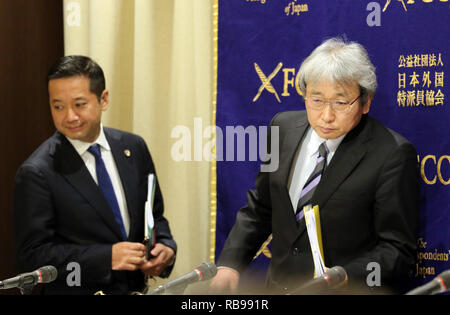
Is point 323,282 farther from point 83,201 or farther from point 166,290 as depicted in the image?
point 83,201

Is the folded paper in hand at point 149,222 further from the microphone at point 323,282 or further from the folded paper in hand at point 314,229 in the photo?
the microphone at point 323,282

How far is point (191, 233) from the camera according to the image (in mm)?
3248

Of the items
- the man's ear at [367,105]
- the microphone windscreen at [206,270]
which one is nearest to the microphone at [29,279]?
the microphone windscreen at [206,270]

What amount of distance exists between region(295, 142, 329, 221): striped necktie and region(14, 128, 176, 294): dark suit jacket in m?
0.76

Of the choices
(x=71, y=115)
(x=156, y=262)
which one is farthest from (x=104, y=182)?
(x=156, y=262)

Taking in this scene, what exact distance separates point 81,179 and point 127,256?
400mm

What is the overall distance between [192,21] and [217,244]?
1209mm

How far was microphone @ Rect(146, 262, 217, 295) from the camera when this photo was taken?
1927 mm

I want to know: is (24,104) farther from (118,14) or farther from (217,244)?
(217,244)

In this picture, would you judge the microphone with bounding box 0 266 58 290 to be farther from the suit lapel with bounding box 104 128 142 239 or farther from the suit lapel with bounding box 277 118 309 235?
the suit lapel with bounding box 277 118 309 235

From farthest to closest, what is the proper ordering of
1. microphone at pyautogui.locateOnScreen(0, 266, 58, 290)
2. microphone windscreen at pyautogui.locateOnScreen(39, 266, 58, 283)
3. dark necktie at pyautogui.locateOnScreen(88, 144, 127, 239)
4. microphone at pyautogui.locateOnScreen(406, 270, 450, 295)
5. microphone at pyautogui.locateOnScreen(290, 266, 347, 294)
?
dark necktie at pyautogui.locateOnScreen(88, 144, 127, 239)
microphone windscreen at pyautogui.locateOnScreen(39, 266, 58, 283)
microphone at pyautogui.locateOnScreen(0, 266, 58, 290)
microphone at pyautogui.locateOnScreen(290, 266, 347, 294)
microphone at pyautogui.locateOnScreen(406, 270, 450, 295)

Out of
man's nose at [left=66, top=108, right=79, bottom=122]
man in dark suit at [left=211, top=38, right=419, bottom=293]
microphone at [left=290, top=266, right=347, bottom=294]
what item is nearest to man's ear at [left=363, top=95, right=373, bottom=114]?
man in dark suit at [left=211, top=38, right=419, bottom=293]
